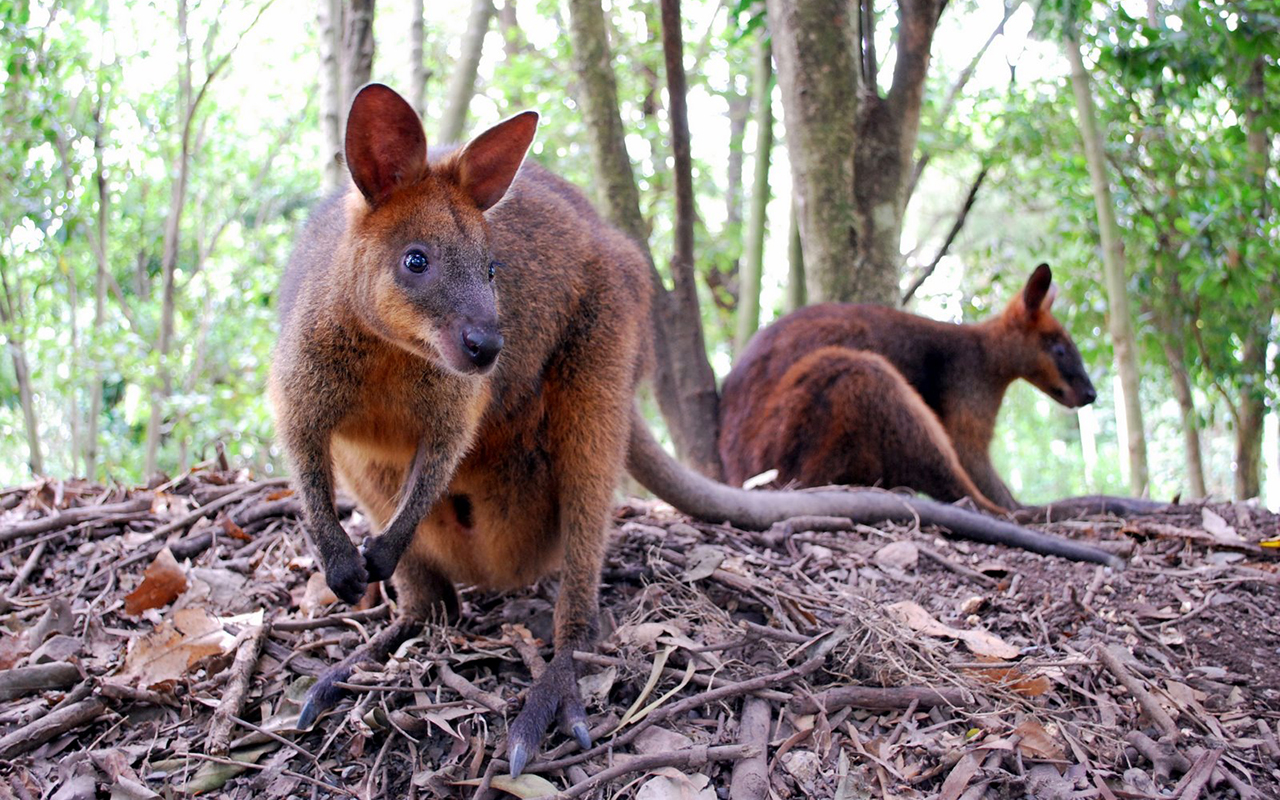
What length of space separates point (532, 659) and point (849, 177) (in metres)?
3.75

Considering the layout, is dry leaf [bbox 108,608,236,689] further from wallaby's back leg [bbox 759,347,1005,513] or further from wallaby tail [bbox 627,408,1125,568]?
wallaby's back leg [bbox 759,347,1005,513]

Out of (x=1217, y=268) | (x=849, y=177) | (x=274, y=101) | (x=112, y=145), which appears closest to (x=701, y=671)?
(x=849, y=177)

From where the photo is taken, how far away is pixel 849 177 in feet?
19.0

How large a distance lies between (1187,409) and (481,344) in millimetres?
7902

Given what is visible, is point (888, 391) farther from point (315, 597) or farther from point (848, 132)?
point (315, 597)

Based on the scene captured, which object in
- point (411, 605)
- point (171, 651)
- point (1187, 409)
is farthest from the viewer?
point (1187, 409)

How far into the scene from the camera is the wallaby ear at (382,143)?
106 inches

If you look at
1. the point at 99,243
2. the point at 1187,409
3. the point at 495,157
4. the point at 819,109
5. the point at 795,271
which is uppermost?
the point at 99,243

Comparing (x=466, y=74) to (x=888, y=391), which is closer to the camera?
(x=888, y=391)

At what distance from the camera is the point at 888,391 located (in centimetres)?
541

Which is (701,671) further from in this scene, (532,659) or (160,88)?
(160,88)

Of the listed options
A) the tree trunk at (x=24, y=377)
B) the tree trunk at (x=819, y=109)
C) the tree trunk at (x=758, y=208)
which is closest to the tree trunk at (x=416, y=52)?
the tree trunk at (x=819, y=109)

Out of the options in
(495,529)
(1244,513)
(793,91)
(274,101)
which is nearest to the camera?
(495,529)

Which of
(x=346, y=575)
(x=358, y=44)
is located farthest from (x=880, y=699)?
(x=358, y=44)
